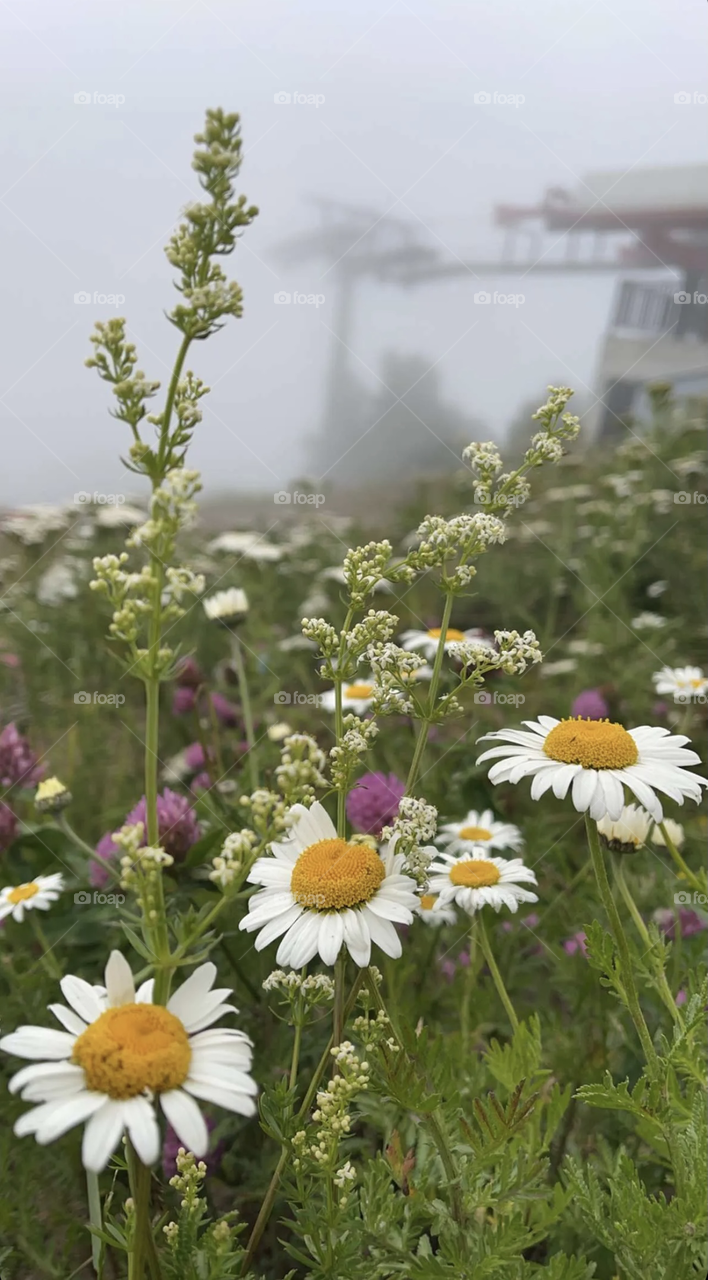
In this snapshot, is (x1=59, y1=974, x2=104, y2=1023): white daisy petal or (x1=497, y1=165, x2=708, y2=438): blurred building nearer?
(x1=59, y1=974, x2=104, y2=1023): white daisy petal

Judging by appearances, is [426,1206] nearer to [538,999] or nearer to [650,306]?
[538,999]

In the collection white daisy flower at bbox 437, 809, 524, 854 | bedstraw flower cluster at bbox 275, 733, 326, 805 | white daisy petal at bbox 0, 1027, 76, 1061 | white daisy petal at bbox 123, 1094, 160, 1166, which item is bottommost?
white daisy flower at bbox 437, 809, 524, 854

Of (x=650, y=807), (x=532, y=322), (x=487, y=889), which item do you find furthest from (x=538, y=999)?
(x=532, y=322)

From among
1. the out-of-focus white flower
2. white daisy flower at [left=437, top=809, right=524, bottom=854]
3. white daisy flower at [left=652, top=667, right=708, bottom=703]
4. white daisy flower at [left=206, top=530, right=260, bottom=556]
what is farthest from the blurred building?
white daisy flower at [left=437, top=809, right=524, bottom=854]

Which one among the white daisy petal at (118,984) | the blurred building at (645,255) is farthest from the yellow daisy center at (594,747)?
the blurred building at (645,255)

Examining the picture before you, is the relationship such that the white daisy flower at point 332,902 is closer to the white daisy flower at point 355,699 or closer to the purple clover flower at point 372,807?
the purple clover flower at point 372,807

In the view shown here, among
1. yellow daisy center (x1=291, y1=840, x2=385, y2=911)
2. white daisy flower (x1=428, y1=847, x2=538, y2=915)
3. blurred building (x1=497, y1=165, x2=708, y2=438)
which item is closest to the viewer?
yellow daisy center (x1=291, y1=840, x2=385, y2=911)

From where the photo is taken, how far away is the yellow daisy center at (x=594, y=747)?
38 centimetres

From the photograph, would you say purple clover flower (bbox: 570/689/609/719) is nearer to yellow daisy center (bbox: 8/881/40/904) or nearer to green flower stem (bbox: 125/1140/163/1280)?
yellow daisy center (bbox: 8/881/40/904)

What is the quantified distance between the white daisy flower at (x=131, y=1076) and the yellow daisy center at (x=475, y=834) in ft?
1.31

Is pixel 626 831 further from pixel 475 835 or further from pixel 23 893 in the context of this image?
pixel 23 893

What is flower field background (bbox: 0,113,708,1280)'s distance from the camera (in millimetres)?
301

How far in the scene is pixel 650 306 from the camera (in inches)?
61.4

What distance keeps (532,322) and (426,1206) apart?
150cm
